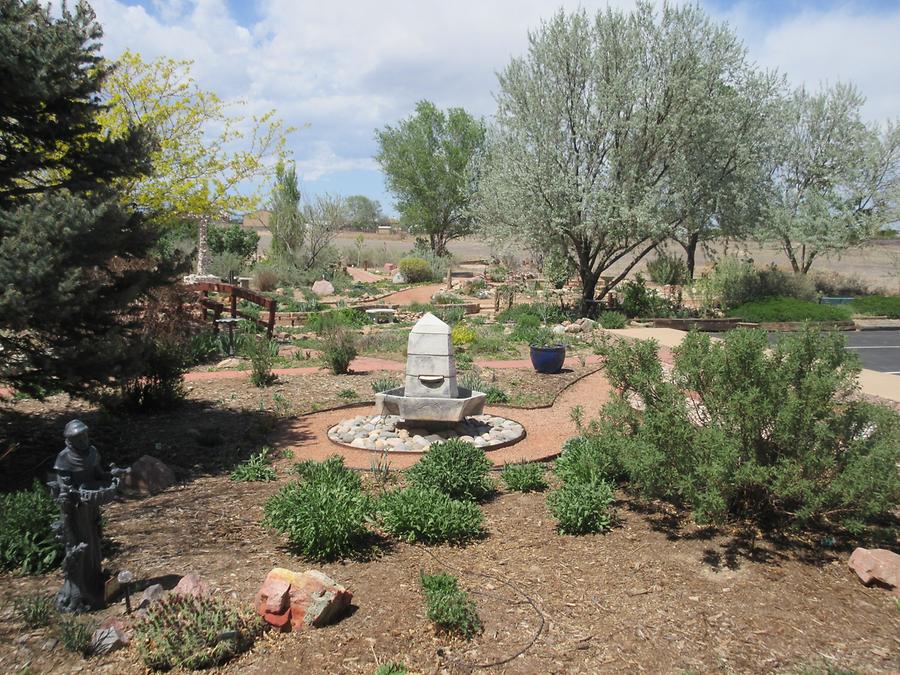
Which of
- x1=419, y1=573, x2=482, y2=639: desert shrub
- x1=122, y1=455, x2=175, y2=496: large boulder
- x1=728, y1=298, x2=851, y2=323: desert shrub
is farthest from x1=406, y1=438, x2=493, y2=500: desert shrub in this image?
x1=728, y1=298, x2=851, y2=323: desert shrub

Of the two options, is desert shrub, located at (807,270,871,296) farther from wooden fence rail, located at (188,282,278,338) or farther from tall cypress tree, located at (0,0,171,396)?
tall cypress tree, located at (0,0,171,396)

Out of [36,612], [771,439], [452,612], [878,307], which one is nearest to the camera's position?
[452,612]

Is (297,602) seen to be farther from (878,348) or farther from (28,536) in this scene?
(878,348)

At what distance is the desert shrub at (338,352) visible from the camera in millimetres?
11266

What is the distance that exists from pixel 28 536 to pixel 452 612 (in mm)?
2836

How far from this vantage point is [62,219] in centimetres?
524

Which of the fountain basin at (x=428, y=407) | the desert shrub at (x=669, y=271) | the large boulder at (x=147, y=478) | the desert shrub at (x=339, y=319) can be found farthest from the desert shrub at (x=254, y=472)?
the desert shrub at (x=669, y=271)

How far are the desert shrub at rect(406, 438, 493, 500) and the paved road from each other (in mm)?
7725

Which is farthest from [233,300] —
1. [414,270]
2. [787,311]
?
[414,270]

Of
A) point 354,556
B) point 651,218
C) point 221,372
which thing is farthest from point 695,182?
point 354,556

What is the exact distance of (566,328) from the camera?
1664 centimetres

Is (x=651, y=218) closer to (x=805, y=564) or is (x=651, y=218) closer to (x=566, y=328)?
(x=566, y=328)

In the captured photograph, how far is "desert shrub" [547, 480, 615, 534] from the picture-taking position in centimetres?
513

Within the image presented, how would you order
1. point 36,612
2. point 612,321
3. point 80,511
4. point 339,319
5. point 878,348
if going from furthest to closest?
point 612,321
point 339,319
point 878,348
point 80,511
point 36,612
